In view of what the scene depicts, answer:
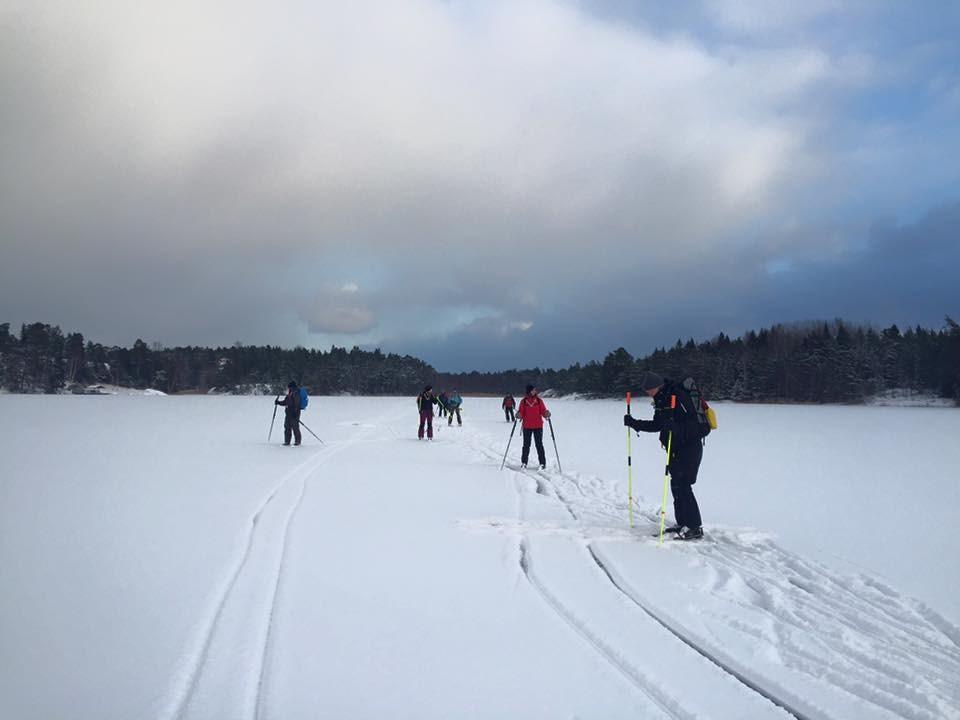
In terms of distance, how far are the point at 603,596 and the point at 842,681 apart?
1873 millimetres

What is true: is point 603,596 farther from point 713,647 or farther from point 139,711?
point 139,711

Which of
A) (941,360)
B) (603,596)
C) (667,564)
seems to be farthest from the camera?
(941,360)

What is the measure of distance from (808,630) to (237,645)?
407 cm

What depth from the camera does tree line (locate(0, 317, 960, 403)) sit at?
8512 centimetres

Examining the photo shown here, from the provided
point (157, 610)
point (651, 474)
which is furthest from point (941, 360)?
point (157, 610)

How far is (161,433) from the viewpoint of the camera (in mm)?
24234

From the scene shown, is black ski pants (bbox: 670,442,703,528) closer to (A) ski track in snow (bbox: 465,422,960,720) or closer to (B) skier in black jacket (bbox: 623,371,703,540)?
(B) skier in black jacket (bbox: 623,371,703,540)

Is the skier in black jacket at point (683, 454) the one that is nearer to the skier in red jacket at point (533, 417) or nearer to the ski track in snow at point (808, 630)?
the ski track in snow at point (808, 630)

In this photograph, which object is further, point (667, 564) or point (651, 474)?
point (651, 474)

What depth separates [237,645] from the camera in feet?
13.9

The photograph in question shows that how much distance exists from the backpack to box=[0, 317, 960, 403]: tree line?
0.53 ft

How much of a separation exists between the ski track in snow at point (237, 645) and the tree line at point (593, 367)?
5.17 meters

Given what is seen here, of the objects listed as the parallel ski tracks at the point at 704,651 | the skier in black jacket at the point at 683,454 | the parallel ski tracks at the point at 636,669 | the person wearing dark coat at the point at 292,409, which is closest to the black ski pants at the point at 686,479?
the skier in black jacket at the point at 683,454

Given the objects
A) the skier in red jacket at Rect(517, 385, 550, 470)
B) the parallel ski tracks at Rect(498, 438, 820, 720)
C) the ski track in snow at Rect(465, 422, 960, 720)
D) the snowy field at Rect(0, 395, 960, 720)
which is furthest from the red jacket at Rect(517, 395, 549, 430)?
the parallel ski tracks at Rect(498, 438, 820, 720)
